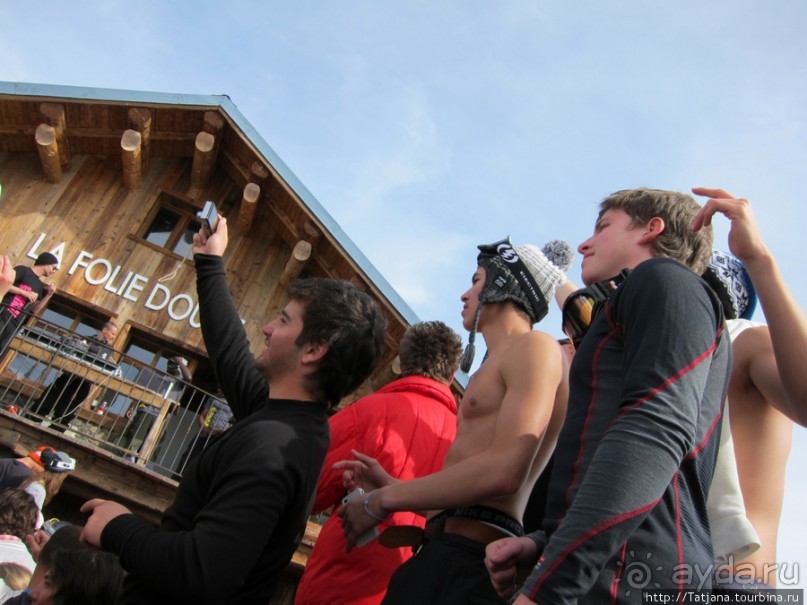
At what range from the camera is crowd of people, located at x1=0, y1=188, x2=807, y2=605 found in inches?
58.5

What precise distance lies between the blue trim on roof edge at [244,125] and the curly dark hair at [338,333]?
26.0 ft

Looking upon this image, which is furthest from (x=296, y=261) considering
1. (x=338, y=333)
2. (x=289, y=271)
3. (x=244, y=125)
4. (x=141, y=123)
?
(x=338, y=333)

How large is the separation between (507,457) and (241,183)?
10839 mm

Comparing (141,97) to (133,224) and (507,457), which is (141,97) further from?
(507,457)

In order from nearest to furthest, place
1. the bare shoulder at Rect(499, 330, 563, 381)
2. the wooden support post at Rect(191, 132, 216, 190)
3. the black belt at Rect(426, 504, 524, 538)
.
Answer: the black belt at Rect(426, 504, 524, 538), the bare shoulder at Rect(499, 330, 563, 381), the wooden support post at Rect(191, 132, 216, 190)

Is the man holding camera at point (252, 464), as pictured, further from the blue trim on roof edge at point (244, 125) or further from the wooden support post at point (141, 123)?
the wooden support post at point (141, 123)

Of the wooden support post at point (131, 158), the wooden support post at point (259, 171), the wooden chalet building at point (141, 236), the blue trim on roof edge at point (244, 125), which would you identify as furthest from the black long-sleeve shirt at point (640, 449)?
the wooden support post at point (131, 158)

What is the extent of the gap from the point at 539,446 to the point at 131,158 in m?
10.1

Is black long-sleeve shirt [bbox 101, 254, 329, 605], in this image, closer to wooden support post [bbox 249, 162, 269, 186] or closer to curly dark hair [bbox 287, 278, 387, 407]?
curly dark hair [bbox 287, 278, 387, 407]

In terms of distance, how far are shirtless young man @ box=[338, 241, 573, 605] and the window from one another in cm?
974

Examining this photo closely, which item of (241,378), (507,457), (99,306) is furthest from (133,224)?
(507,457)

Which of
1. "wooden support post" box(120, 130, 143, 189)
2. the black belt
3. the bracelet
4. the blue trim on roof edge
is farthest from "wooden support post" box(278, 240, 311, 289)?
the black belt

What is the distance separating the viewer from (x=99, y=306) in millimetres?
10422

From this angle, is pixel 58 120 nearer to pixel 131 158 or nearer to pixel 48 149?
pixel 48 149
